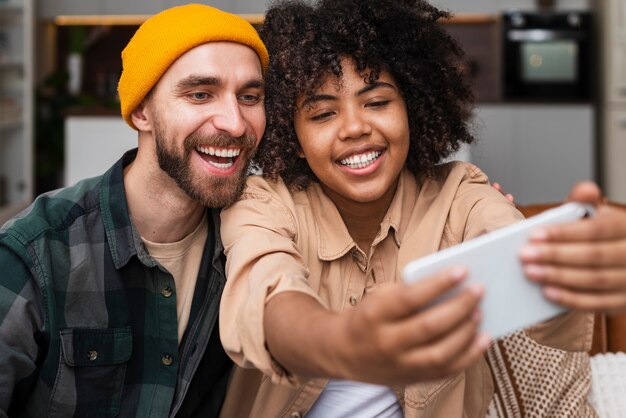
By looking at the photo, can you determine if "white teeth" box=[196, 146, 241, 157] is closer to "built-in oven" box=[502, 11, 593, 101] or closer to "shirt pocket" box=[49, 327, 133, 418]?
"shirt pocket" box=[49, 327, 133, 418]

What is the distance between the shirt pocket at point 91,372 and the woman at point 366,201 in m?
0.23

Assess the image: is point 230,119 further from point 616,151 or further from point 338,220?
point 616,151

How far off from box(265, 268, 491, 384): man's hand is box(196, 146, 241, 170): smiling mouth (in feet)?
2.11

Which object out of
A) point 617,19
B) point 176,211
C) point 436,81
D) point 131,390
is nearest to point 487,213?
point 436,81

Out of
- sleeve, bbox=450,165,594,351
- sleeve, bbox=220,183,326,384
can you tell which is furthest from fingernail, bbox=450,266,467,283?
sleeve, bbox=450,165,594,351

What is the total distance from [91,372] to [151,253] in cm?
25

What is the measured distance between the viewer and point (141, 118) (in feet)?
5.55

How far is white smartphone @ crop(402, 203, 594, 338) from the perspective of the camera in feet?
2.76

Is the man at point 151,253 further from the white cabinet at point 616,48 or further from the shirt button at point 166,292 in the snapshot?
the white cabinet at point 616,48

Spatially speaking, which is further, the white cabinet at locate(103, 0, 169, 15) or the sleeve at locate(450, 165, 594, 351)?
the white cabinet at locate(103, 0, 169, 15)

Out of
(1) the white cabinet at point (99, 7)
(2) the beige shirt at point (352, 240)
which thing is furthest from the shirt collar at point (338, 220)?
(1) the white cabinet at point (99, 7)

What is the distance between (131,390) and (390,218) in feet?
1.96

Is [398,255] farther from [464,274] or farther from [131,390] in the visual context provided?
[464,274]

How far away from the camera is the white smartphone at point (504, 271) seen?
0.84m
